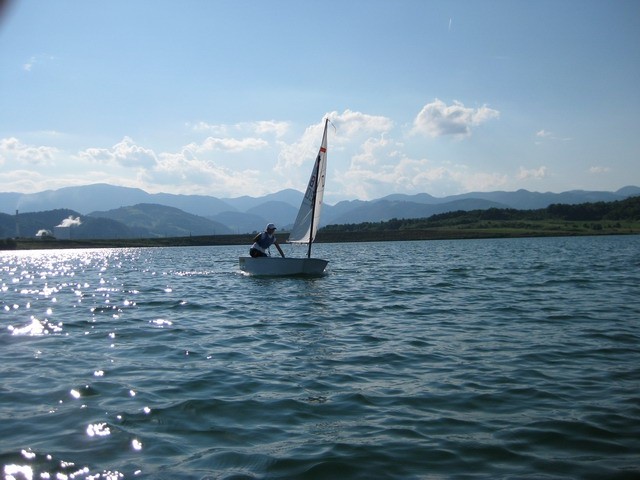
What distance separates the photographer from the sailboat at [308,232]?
109ft

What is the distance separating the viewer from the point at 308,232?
116 feet

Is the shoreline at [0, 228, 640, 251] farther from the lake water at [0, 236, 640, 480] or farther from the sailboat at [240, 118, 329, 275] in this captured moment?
the lake water at [0, 236, 640, 480]

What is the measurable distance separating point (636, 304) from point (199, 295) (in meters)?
18.8

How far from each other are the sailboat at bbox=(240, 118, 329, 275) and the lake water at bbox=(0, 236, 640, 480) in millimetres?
12871

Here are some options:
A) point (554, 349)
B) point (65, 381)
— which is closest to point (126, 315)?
point (65, 381)

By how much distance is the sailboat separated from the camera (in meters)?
33.1

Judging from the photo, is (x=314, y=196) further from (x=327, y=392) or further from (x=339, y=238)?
(x=339, y=238)

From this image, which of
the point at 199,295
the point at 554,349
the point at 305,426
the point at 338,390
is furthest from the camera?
the point at 199,295

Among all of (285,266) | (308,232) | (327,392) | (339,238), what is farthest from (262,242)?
(339,238)

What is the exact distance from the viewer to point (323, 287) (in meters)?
28.3

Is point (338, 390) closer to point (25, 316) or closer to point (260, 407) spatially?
point (260, 407)

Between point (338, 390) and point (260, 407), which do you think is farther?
point (338, 390)

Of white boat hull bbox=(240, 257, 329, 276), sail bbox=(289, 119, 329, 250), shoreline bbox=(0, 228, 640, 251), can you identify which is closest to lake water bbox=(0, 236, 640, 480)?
white boat hull bbox=(240, 257, 329, 276)

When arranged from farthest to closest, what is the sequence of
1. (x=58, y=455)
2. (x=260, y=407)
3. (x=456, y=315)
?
(x=456, y=315)
(x=260, y=407)
(x=58, y=455)
